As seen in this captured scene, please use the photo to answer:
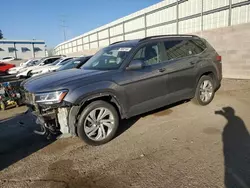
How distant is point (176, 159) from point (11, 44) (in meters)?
68.7

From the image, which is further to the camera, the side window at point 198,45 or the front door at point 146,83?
the side window at point 198,45

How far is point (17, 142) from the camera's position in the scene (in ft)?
13.4

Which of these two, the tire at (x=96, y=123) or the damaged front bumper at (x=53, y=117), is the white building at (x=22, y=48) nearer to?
the damaged front bumper at (x=53, y=117)

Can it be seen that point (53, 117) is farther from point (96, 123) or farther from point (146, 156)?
point (146, 156)

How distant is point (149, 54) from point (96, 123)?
6.25 feet

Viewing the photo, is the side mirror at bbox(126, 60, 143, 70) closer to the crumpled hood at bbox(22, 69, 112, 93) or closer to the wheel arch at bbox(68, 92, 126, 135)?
the crumpled hood at bbox(22, 69, 112, 93)

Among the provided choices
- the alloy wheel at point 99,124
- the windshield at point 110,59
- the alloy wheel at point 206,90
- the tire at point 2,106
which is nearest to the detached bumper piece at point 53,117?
the alloy wheel at point 99,124

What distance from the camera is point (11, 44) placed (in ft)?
198

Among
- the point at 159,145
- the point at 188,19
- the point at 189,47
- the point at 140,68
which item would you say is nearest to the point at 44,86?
the point at 140,68

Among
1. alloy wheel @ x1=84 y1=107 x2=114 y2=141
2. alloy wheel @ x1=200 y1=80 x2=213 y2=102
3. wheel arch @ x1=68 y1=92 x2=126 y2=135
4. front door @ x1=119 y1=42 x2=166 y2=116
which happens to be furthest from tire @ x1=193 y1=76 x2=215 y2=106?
alloy wheel @ x1=84 y1=107 x2=114 y2=141

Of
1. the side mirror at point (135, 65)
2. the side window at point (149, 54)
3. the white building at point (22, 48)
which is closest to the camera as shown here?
the side mirror at point (135, 65)

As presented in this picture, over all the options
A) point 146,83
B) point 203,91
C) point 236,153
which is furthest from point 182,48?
point 236,153

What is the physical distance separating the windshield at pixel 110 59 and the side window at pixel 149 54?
250mm

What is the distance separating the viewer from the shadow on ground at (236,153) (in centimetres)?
251
